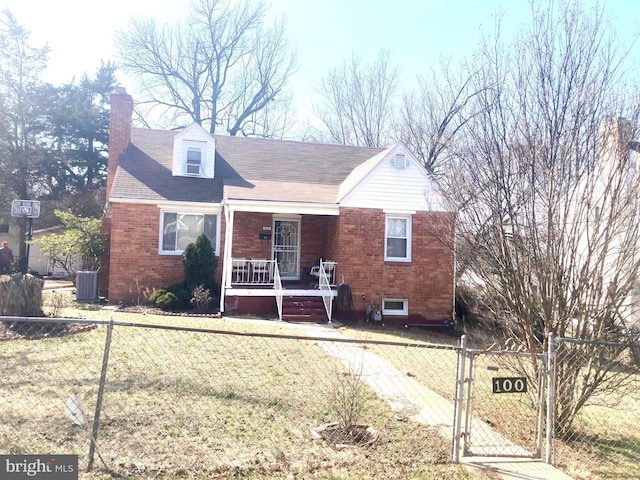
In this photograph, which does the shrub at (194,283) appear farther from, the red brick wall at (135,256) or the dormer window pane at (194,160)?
the dormer window pane at (194,160)

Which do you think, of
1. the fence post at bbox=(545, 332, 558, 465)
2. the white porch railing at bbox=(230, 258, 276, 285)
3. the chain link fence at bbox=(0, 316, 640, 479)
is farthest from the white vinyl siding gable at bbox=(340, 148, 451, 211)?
the fence post at bbox=(545, 332, 558, 465)

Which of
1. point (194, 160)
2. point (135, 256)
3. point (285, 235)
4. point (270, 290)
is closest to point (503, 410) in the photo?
point (270, 290)

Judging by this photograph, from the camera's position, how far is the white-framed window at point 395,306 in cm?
1452

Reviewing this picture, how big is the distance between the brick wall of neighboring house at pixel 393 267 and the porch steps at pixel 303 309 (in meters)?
1.26

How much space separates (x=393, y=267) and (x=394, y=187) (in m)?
2.55

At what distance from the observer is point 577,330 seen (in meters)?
5.53

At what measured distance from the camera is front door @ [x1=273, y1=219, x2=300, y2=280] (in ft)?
52.7

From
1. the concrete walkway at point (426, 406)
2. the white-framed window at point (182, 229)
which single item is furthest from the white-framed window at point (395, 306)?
the white-framed window at point (182, 229)

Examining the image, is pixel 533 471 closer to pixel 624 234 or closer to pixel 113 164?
pixel 624 234

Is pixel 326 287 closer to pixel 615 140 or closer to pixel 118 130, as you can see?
pixel 615 140

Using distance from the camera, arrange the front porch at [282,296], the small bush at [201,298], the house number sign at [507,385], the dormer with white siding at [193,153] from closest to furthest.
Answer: the house number sign at [507,385]
the front porch at [282,296]
the small bush at [201,298]
the dormer with white siding at [193,153]

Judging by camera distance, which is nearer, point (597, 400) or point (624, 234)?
point (624, 234)

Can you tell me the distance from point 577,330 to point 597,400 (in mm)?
3286

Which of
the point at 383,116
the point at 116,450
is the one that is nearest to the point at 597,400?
the point at 116,450
